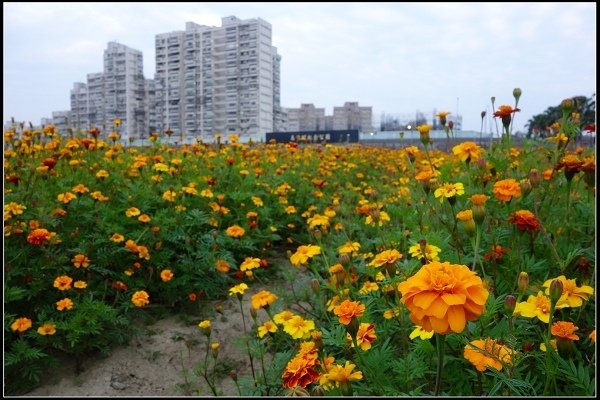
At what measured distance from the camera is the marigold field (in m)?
0.89

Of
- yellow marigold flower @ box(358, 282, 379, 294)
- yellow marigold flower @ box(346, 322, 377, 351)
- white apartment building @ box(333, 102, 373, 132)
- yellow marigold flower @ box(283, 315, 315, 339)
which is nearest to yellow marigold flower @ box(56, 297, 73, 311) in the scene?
yellow marigold flower @ box(283, 315, 315, 339)

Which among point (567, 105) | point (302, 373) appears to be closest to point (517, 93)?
point (567, 105)

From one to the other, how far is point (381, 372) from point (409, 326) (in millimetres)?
217

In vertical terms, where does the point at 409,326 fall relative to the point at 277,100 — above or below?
below

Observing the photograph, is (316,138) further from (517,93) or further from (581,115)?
(517,93)

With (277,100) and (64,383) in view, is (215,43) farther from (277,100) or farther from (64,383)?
(64,383)

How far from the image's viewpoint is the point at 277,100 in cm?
2853

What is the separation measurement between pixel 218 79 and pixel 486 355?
32291 mm

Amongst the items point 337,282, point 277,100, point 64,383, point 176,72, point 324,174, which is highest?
point 176,72

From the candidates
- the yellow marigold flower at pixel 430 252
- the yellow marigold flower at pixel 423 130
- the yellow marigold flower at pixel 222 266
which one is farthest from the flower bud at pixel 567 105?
the yellow marigold flower at pixel 222 266

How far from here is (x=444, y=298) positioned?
60 cm

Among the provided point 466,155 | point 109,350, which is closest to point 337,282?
point 466,155

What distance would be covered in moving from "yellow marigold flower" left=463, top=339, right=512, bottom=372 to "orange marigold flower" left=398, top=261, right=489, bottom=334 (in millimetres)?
209

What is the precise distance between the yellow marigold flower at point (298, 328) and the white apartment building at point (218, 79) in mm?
18494
